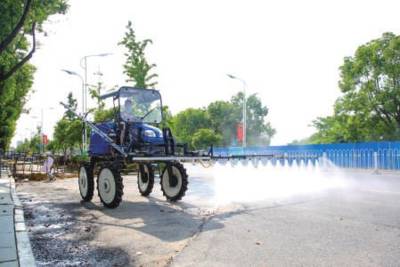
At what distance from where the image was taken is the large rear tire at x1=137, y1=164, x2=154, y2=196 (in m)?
12.6

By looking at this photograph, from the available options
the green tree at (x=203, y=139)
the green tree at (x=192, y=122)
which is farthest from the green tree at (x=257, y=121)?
the green tree at (x=203, y=139)

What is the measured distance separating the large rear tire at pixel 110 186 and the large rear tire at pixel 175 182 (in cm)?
175

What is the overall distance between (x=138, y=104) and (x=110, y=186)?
2.56 metres

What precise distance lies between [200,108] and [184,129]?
615 centimetres

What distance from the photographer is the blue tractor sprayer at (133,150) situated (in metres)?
10.1

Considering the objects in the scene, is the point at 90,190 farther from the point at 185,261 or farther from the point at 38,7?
the point at 38,7

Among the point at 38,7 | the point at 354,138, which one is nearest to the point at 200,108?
the point at 354,138

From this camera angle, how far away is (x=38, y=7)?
15484 millimetres

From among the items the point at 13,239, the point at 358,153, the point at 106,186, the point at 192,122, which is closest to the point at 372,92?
the point at 358,153

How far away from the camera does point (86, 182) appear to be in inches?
462

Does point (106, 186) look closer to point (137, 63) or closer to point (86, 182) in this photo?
point (86, 182)

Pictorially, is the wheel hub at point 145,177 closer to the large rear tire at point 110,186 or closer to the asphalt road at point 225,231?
the asphalt road at point 225,231

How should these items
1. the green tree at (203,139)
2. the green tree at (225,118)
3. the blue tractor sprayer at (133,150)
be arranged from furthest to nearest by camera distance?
the green tree at (225,118) < the green tree at (203,139) < the blue tractor sprayer at (133,150)

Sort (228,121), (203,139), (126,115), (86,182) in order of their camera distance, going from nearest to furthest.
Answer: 1. (126,115)
2. (86,182)
3. (203,139)
4. (228,121)
